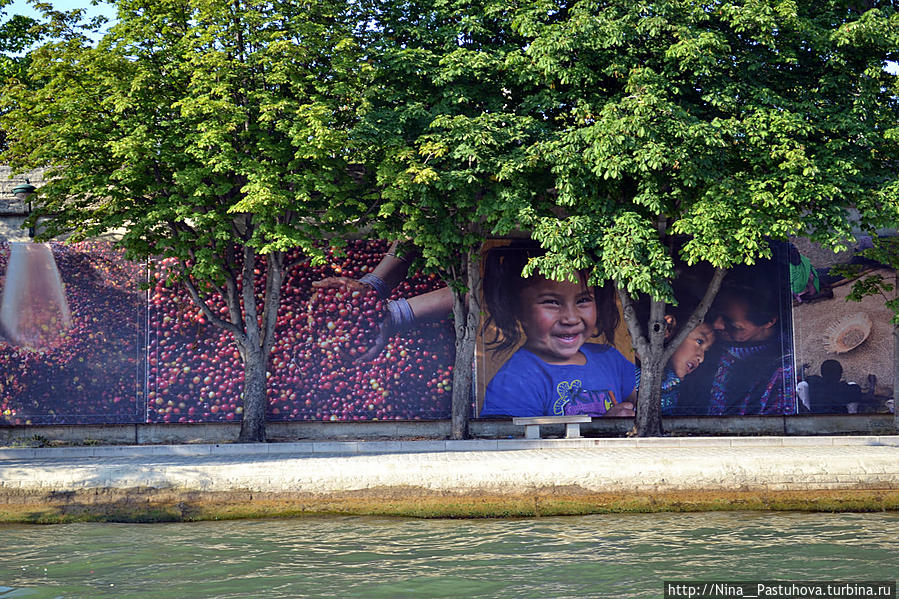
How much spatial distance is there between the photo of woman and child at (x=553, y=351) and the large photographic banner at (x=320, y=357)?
3.83 feet

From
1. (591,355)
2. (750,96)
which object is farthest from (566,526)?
(750,96)

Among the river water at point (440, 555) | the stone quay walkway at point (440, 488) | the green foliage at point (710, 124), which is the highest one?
the green foliage at point (710, 124)

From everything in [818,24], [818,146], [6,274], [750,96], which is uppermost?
[818,24]

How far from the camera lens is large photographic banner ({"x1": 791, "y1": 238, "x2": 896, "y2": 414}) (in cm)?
1878

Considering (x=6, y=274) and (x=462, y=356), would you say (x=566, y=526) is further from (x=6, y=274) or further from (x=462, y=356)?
(x=6, y=274)

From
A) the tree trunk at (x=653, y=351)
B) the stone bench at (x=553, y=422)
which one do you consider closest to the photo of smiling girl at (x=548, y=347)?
the tree trunk at (x=653, y=351)

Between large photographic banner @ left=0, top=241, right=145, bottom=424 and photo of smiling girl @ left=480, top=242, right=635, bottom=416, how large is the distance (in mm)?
7619

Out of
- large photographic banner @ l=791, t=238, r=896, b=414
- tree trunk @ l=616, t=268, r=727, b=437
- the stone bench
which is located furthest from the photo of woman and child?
large photographic banner @ l=791, t=238, r=896, b=414

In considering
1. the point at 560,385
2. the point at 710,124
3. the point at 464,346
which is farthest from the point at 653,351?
the point at 710,124

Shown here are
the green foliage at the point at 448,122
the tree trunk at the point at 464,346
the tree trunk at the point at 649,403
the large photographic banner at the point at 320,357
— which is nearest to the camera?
the green foliage at the point at 448,122

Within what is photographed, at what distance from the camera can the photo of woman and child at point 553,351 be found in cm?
1850

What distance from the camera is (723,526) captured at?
37.7ft

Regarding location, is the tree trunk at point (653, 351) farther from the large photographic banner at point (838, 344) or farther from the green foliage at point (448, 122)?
the green foliage at point (448, 122)

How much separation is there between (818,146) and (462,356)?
25.3ft
